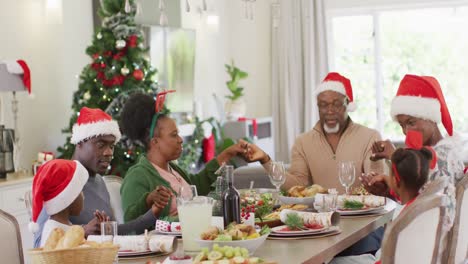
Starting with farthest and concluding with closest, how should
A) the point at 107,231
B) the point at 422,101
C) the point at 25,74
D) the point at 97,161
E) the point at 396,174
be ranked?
the point at 25,74
the point at 422,101
the point at 97,161
the point at 396,174
the point at 107,231

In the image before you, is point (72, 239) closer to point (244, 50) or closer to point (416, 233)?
point (416, 233)

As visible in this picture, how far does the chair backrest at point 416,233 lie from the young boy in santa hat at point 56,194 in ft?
3.36

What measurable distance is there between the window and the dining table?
665 centimetres

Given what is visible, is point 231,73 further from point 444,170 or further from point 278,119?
point 444,170

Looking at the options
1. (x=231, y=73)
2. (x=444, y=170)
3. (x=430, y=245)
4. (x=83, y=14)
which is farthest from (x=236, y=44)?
(x=430, y=245)

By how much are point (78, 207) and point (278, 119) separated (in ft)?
25.1

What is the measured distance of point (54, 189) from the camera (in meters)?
2.98

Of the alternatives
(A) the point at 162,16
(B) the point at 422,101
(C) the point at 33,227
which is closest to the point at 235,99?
(A) the point at 162,16

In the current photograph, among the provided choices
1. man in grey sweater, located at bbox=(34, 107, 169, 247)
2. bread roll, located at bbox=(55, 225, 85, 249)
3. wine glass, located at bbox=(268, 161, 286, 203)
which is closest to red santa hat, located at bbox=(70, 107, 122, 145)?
man in grey sweater, located at bbox=(34, 107, 169, 247)

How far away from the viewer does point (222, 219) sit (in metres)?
3.08

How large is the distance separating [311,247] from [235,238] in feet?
1.06

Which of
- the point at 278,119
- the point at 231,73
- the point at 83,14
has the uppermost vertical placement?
the point at 83,14

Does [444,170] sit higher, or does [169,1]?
[169,1]

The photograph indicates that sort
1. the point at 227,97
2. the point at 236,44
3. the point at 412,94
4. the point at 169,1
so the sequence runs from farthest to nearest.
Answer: the point at 236,44 → the point at 227,97 → the point at 169,1 → the point at 412,94
